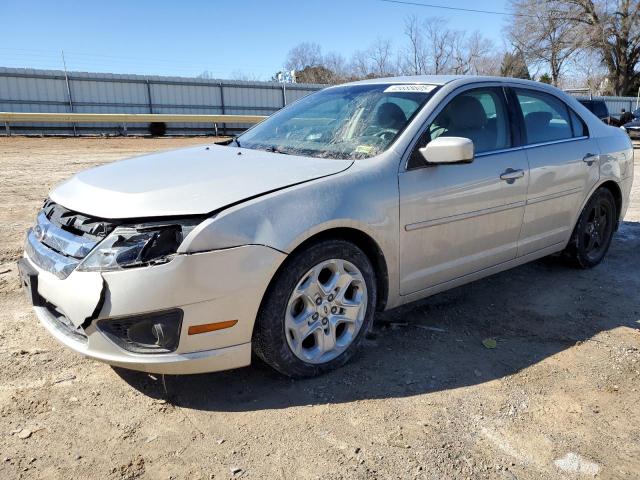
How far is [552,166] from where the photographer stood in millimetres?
4098

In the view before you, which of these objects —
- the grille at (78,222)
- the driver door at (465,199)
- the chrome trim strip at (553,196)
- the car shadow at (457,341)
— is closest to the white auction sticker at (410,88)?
the driver door at (465,199)

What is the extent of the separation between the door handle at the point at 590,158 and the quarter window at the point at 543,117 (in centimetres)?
21

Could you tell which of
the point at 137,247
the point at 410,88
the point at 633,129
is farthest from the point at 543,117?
the point at 633,129

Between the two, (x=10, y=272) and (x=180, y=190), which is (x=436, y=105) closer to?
(x=180, y=190)

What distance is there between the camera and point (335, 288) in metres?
2.97

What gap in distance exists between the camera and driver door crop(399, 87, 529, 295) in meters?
3.24

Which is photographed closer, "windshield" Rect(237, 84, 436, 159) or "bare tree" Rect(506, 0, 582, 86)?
"windshield" Rect(237, 84, 436, 159)

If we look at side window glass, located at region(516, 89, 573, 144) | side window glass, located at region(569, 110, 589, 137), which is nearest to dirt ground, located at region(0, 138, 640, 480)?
side window glass, located at region(516, 89, 573, 144)

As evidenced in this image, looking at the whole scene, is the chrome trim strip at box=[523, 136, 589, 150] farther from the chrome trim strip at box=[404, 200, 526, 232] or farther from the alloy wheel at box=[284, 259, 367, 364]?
the alloy wheel at box=[284, 259, 367, 364]

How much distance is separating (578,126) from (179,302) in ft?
12.4

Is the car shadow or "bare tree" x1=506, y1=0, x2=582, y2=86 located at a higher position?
"bare tree" x1=506, y1=0, x2=582, y2=86

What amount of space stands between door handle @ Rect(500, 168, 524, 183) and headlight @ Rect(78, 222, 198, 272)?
2219 millimetres

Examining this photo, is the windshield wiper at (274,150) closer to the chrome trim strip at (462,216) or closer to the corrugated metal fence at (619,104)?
the chrome trim strip at (462,216)

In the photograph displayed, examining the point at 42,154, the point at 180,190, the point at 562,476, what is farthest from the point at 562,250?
the point at 42,154
